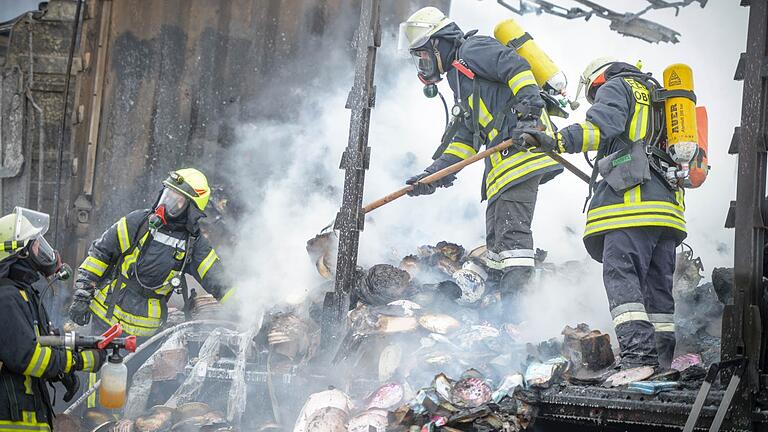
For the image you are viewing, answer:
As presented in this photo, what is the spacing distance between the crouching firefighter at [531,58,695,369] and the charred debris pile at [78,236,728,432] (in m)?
0.29

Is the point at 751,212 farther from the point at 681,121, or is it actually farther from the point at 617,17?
the point at 617,17

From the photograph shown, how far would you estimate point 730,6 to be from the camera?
32.2 ft

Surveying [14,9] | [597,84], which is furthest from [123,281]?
[14,9]

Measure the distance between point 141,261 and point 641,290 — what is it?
322 centimetres

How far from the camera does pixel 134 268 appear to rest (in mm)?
5953

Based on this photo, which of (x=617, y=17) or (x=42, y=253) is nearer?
(x=42, y=253)

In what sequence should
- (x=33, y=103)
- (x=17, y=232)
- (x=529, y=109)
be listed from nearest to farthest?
(x=17, y=232) → (x=529, y=109) → (x=33, y=103)

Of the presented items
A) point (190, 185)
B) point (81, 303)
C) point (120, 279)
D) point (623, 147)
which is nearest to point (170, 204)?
point (190, 185)

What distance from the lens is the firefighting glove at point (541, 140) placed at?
453 cm

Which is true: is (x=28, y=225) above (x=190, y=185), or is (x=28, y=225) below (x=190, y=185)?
below

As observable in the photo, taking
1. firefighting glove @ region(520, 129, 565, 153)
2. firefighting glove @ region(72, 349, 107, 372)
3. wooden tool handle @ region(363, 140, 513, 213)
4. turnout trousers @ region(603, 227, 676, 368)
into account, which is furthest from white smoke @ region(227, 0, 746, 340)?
firefighting glove @ region(72, 349, 107, 372)

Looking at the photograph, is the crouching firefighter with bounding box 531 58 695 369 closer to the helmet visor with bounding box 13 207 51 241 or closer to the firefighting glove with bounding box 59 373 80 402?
the helmet visor with bounding box 13 207 51 241

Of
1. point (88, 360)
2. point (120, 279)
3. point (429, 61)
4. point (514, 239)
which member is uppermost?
point (429, 61)

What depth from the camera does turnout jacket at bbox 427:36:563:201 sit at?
18.2 ft
